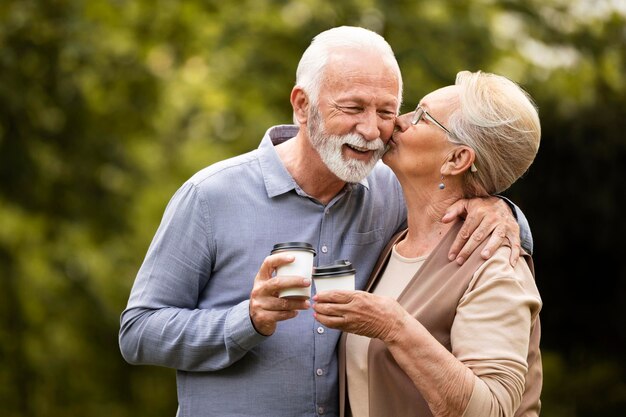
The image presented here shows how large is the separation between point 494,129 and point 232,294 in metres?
1.08

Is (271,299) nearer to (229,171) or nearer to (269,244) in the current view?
(269,244)

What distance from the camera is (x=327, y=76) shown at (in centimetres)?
346

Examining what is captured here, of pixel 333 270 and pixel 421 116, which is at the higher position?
pixel 421 116

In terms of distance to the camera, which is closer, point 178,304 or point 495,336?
point 495,336

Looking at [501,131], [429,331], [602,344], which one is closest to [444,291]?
[429,331]

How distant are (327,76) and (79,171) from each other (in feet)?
20.2

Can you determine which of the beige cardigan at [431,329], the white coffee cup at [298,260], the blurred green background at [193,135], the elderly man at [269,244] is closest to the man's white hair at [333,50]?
the elderly man at [269,244]

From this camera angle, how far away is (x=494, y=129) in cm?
316

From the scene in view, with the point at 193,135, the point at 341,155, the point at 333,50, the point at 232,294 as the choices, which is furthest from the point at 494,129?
the point at 193,135

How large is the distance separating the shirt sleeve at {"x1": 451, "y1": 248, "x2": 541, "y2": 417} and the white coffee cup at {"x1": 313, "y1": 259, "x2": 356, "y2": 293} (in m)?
0.40

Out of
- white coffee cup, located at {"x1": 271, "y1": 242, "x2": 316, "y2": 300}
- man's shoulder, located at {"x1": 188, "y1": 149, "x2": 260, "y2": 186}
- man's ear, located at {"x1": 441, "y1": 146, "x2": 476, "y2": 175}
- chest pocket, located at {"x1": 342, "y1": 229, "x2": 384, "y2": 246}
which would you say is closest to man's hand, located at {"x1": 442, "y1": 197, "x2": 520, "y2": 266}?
man's ear, located at {"x1": 441, "y1": 146, "x2": 476, "y2": 175}

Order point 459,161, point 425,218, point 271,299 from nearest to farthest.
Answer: point 271,299 → point 459,161 → point 425,218

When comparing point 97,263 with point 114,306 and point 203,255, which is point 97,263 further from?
point 203,255

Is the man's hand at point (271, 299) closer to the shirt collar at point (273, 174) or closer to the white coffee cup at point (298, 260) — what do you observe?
the white coffee cup at point (298, 260)
